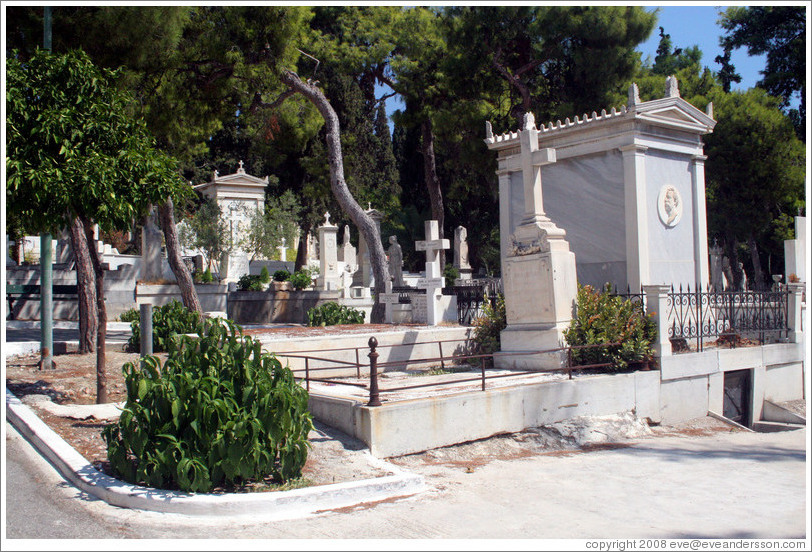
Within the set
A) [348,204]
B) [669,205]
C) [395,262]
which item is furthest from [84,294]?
[395,262]

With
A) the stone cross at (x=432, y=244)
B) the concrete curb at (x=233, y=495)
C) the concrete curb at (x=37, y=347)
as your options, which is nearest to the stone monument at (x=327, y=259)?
the stone cross at (x=432, y=244)

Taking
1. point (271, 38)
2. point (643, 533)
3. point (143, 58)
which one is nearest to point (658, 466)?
point (643, 533)

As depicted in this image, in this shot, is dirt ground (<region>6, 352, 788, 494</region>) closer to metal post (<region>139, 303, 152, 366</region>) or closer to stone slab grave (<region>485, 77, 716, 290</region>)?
metal post (<region>139, 303, 152, 366</region>)

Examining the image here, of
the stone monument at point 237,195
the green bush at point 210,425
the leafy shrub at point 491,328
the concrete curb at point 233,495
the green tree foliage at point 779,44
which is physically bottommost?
the concrete curb at point 233,495

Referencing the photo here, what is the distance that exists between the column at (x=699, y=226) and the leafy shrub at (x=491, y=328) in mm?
4751

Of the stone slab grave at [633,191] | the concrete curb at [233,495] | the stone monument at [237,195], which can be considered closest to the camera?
the concrete curb at [233,495]

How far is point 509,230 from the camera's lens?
1623 cm

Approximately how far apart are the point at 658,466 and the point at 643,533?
2758mm

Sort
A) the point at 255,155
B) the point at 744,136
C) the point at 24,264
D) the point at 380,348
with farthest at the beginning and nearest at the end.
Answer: the point at 255,155
the point at 744,136
the point at 24,264
the point at 380,348

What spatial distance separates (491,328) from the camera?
1314 centimetres

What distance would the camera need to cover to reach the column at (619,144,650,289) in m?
14.1

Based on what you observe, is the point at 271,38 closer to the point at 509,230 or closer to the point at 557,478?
the point at 509,230

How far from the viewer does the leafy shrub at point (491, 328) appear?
13.0 meters

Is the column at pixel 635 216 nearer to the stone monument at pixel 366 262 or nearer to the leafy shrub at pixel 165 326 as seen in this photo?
the leafy shrub at pixel 165 326
